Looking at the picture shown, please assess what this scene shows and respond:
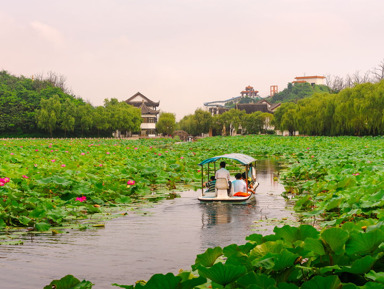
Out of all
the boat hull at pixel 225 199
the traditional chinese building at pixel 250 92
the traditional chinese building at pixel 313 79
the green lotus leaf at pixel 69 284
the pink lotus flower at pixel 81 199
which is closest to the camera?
the green lotus leaf at pixel 69 284

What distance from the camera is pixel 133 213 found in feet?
29.4

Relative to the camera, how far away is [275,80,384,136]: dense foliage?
37.7 meters

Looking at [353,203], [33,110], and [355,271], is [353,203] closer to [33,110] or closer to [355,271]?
[355,271]

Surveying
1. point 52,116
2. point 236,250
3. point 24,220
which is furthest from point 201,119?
point 236,250

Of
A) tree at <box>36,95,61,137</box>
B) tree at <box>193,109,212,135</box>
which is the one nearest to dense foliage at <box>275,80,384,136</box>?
tree at <box>193,109,212,135</box>

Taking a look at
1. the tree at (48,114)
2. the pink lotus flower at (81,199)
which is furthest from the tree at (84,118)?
the pink lotus flower at (81,199)

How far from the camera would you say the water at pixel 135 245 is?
5.34 m

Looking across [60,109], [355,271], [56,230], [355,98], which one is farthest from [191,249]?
[60,109]

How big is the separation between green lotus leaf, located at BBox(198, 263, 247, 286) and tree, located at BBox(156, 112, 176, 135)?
69.0 meters

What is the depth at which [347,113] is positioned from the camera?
132 feet

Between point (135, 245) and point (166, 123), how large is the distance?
6517cm

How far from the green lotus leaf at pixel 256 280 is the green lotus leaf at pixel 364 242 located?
2.09ft

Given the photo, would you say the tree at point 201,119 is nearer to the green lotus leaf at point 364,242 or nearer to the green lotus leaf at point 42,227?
the green lotus leaf at point 42,227

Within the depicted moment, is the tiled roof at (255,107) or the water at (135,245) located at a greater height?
the tiled roof at (255,107)
